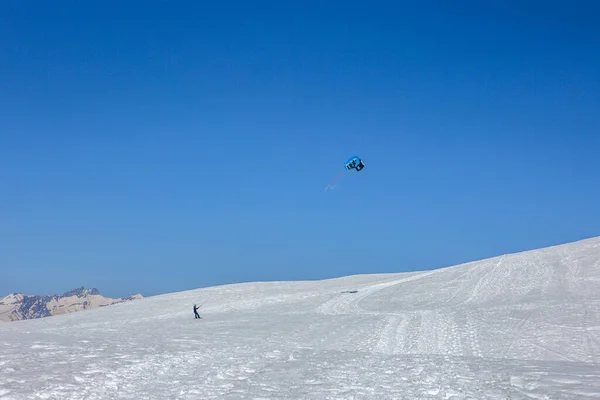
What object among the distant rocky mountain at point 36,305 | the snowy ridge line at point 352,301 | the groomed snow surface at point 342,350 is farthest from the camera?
the distant rocky mountain at point 36,305

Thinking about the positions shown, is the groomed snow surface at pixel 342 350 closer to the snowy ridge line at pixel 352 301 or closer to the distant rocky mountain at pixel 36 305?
the snowy ridge line at pixel 352 301

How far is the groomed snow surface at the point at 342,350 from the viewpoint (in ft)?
41.5

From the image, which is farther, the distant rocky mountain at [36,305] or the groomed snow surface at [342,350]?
the distant rocky mountain at [36,305]

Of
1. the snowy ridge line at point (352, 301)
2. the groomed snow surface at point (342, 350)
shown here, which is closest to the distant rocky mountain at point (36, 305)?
the snowy ridge line at point (352, 301)

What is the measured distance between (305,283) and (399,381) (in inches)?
1753

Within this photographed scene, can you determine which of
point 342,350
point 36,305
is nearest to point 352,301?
point 342,350

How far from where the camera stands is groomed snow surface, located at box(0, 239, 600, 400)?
498 inches

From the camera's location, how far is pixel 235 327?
94.6 ft

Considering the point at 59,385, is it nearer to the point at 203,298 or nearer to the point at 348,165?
the point at 348,165

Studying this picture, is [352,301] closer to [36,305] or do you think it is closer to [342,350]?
[342,350]

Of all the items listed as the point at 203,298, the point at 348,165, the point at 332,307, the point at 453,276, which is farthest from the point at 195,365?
the point at 453,276

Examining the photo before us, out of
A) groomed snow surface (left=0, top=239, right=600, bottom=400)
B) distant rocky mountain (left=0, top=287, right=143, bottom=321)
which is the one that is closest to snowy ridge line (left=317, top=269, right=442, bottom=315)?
groomed snow surface (left=0, top=239, right=600, bottom=400)

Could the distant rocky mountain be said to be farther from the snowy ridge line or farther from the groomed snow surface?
the groomed snow surface

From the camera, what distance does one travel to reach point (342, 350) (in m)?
20.1
